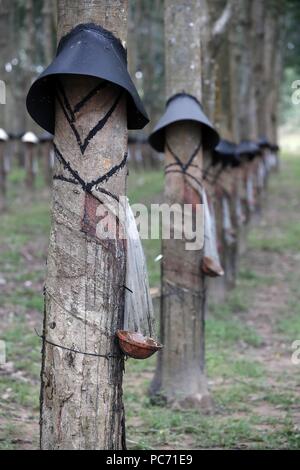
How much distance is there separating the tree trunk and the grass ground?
4.87ft

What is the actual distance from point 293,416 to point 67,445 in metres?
Result: 2.99

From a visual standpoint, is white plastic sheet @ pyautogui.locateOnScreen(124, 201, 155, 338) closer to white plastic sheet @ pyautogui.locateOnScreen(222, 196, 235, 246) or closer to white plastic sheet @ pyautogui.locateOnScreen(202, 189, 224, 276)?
white plastic sheet @ pyautogui.locateOnScreen(202, 189, 224, 276)

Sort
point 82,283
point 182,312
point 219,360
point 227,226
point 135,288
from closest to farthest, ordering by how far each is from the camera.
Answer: point 82,283 < point 135,288 < point 182,312 < point 219,360 < point 227,226

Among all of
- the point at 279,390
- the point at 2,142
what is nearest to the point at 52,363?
the point at 279,390

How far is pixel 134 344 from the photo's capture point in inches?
155

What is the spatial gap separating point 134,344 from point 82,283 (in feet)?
1.29

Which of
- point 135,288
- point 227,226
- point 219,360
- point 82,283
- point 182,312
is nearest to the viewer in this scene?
point 82,283

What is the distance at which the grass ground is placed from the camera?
5.96m

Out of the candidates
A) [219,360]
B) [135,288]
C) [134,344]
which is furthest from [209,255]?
[134,344]

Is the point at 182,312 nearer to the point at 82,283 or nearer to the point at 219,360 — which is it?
the point at 219,360

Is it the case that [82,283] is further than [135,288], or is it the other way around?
[135,288]
